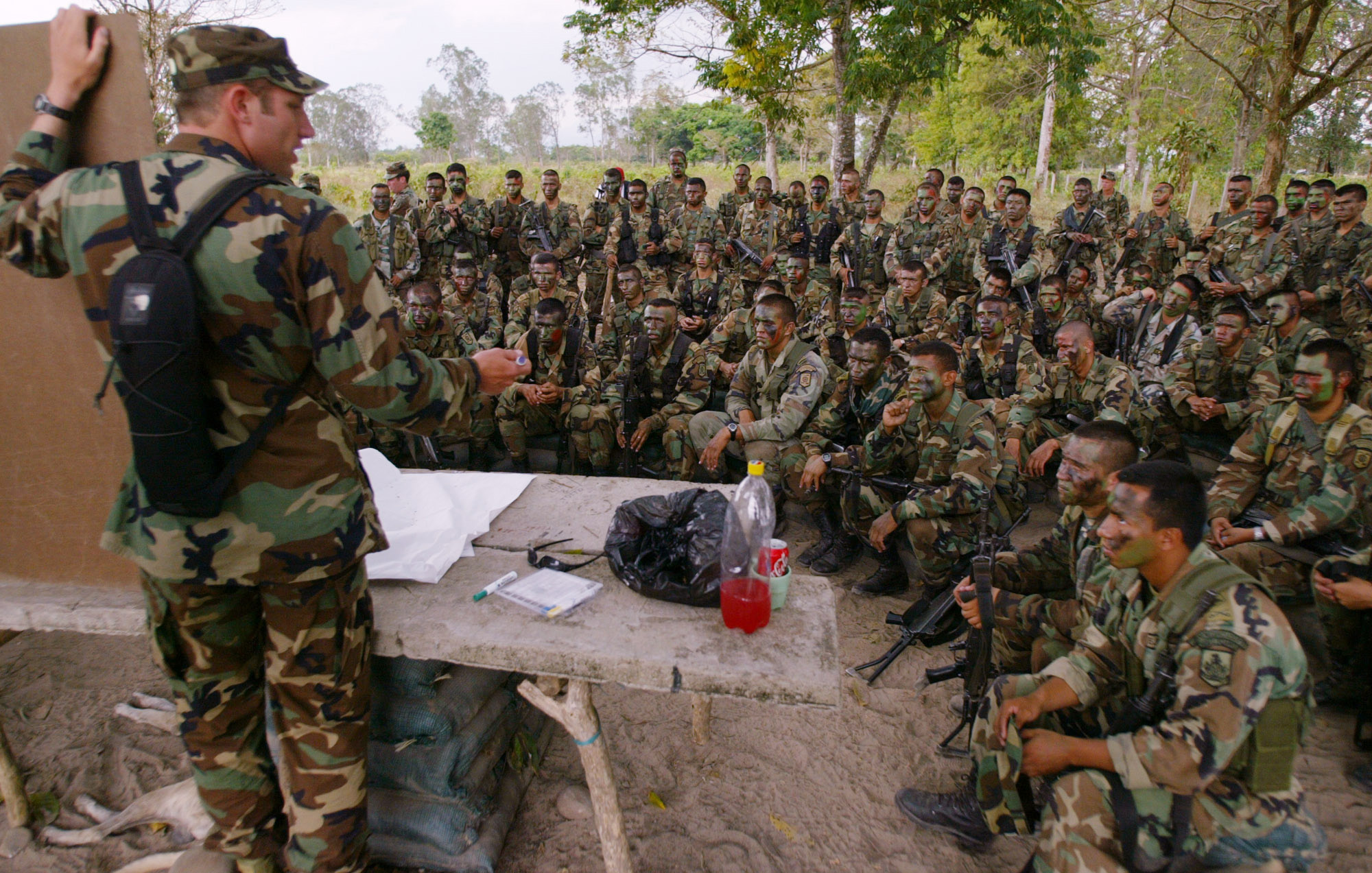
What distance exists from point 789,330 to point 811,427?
2.61ft

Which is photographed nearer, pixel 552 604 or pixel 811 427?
pixel 552 604

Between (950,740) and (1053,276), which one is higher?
(1053,276)

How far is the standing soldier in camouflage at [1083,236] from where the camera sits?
367 inches

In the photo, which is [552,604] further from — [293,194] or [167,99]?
[167,99]

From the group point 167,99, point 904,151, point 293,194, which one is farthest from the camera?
point 904,151

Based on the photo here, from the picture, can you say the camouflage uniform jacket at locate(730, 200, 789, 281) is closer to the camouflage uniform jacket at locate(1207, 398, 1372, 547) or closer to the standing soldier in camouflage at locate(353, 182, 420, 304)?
the standing soldier in camouflage at locate(353, 182, 420, 304)

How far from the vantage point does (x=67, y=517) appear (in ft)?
8.50

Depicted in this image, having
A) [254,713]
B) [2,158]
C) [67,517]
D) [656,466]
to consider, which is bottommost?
[656,466]

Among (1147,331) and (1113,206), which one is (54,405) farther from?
(1113,206)

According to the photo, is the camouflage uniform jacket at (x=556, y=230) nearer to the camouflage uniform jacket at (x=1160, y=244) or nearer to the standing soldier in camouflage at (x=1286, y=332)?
the camouflage uniform jacket at (x=1160, y=244)

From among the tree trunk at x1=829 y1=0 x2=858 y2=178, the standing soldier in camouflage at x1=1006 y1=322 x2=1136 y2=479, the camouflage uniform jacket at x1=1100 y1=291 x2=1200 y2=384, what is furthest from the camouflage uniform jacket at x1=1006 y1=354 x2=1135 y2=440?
the tree trunk at x1=829 y1=0 x2=858 y2=178

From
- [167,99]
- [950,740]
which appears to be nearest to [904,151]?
[167,99]

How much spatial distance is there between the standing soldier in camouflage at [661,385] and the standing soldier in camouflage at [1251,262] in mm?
5470

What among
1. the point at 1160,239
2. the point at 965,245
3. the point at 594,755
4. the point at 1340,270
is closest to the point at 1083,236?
the point at 1160,239
